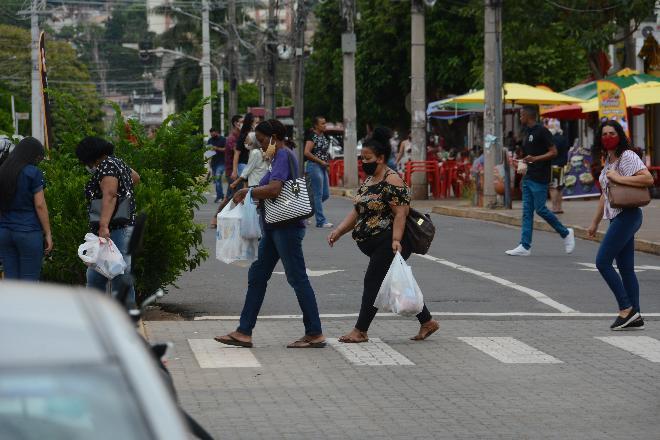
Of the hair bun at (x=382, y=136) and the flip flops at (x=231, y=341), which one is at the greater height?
the hair bun at (x=382, y=136)

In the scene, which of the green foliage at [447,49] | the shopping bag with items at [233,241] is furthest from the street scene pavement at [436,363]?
the green foliage at [447,49]

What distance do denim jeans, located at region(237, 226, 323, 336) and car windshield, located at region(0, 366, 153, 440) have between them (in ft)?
25.8

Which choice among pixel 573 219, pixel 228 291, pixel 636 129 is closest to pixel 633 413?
pixel 228 291

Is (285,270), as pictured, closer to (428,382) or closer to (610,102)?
(428,382)

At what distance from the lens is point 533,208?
18875 millimetres

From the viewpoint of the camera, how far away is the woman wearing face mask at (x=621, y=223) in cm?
1202

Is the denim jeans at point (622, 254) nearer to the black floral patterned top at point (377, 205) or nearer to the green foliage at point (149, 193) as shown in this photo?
the black floral patterned top at point (377, 205)

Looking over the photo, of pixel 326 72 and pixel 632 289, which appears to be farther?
pixel 326 72

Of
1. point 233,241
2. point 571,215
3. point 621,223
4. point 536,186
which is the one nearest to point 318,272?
point 536,186

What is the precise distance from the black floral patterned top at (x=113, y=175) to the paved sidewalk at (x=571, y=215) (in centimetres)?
1101

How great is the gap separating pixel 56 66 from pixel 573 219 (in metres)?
93.6

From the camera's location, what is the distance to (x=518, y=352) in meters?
11.0

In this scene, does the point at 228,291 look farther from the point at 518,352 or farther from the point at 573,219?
the point at 573,219

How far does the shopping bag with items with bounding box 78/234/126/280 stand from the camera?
10.5 m
